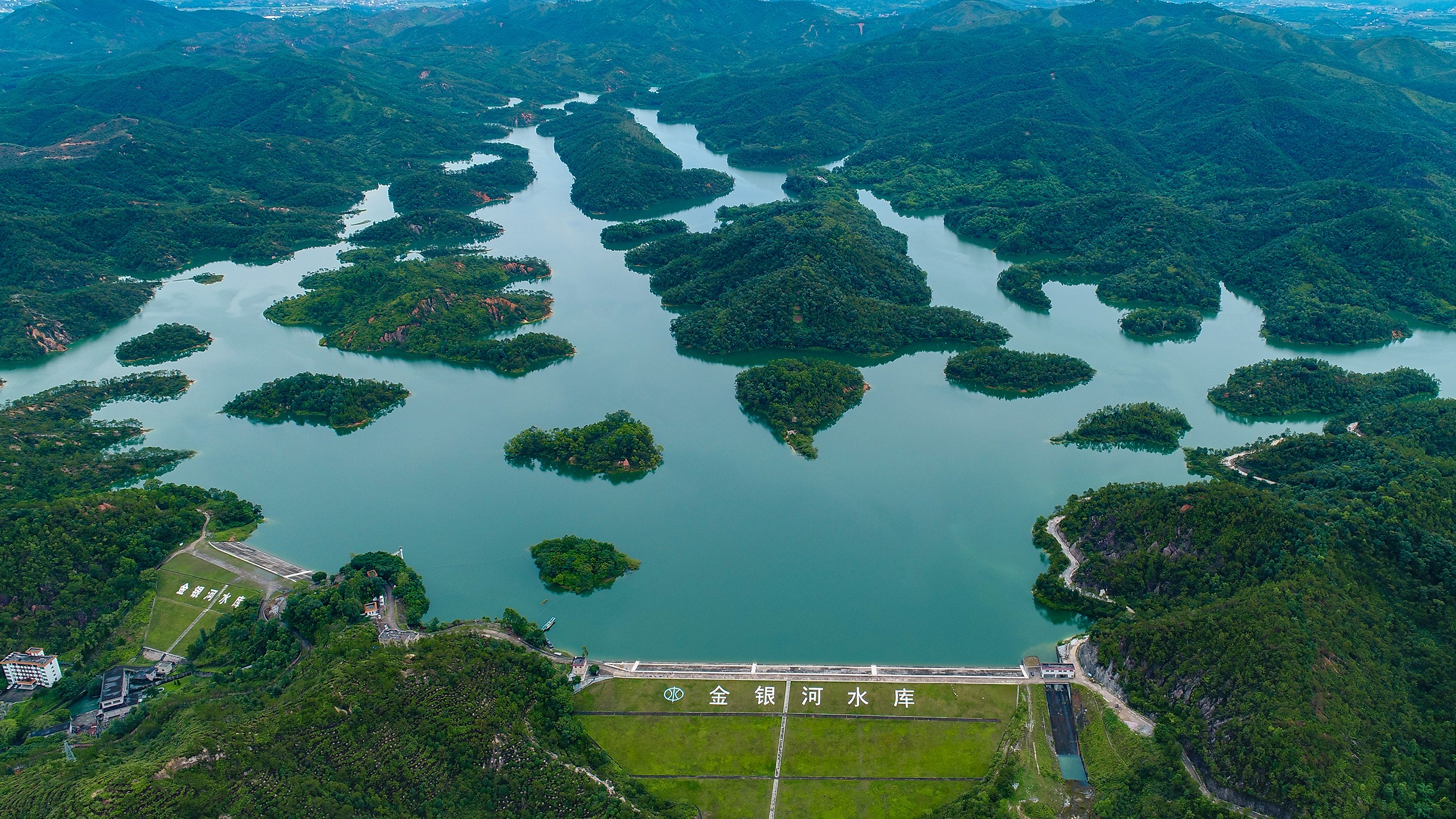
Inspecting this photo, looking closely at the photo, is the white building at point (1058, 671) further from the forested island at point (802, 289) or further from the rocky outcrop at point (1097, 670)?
the forested island at point (802, 289)

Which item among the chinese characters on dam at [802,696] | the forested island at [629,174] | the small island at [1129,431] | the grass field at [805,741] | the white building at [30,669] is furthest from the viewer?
the forested island at [629,174]

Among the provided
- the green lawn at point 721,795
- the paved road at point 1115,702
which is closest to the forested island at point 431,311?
the green lawn at point 721,795

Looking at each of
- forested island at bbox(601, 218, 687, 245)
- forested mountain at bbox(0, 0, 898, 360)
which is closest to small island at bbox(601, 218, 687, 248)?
forested island at bbox(601, 218, 687, 245)

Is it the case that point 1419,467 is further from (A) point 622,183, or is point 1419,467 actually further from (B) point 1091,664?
(A) point 622,183

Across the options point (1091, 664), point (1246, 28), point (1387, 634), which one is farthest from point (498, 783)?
point (1246, 28)

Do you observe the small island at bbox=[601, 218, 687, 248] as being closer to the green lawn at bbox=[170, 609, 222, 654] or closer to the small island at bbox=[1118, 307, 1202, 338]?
the small island at bbox=[1118, 307, 1202, 338]
